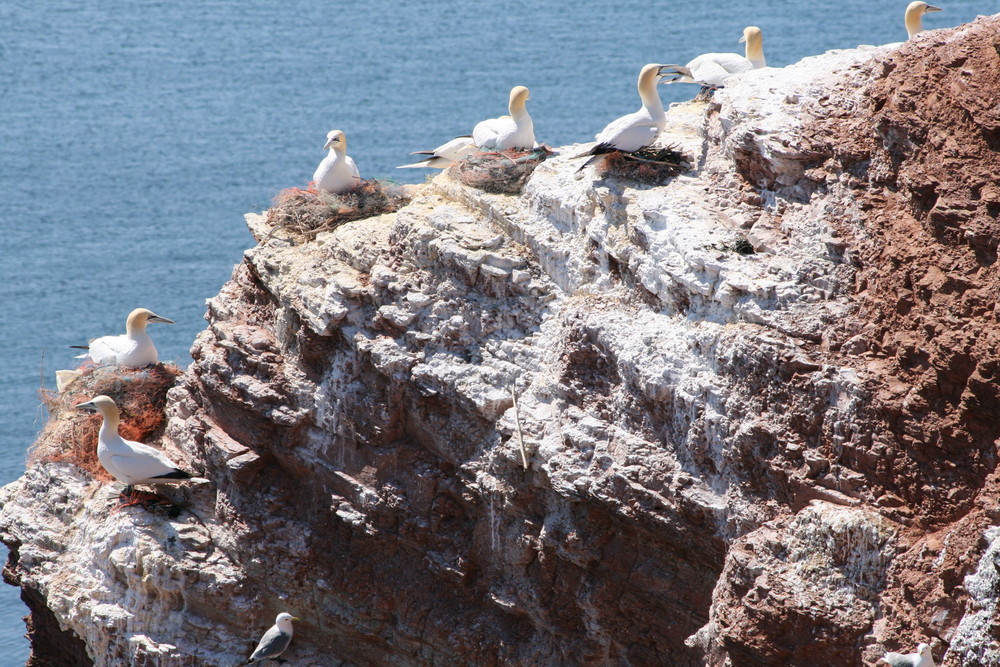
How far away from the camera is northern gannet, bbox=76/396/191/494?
1222 centimetres

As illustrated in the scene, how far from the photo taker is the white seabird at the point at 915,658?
24.4 ft

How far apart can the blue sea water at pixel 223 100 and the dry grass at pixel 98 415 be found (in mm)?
7112

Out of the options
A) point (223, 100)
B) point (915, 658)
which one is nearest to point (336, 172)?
point (915, 658)

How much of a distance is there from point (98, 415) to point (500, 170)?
522 centimetres

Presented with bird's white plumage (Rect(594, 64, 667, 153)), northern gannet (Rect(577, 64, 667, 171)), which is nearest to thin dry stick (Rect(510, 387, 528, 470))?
northern gannet (Rect(577, 64, 667, 171))

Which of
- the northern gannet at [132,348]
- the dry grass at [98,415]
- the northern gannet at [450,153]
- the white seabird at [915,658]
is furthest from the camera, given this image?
the northern gannet at [132,348]

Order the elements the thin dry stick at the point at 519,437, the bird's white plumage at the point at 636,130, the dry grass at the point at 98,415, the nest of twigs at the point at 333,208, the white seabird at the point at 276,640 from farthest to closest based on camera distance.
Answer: the dry grass at the point at 98,415 < the nest of twigs at the point at 333,208 < the white seabird at the point at 276,640 < the bird's white plumage at the point at 636,130 < the thin dry stick at the point at 519,437

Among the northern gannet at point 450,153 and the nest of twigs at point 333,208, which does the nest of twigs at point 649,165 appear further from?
the nest of twigs at point 333,208

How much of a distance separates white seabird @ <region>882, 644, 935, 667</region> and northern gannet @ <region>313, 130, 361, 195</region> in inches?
298

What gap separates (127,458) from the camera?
40.2 ft

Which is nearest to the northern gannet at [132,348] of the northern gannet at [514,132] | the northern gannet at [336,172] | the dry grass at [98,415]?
the dry grass at [98,415]

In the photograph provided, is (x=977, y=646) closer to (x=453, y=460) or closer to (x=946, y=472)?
(x=946, y=472)

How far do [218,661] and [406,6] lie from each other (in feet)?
79.1

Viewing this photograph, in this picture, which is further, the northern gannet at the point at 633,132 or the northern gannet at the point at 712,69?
the northern gannet at the point at 712,69
